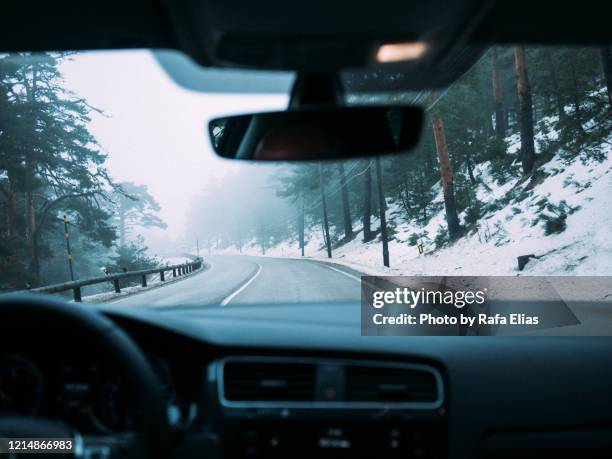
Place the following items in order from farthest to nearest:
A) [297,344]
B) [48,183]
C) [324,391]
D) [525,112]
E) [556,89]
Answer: [525,112] < [556,89] < [48,183] < [297,344] < [324,391]

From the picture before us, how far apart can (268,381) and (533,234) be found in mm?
15400

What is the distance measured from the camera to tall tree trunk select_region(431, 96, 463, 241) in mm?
19594

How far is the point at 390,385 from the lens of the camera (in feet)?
9.40

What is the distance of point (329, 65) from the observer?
254 centimetres

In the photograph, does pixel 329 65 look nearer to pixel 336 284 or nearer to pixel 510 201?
pixel 336 284

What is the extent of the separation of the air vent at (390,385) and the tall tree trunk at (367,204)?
23.2 metres

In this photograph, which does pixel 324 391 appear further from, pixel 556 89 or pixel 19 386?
pixel 556 89

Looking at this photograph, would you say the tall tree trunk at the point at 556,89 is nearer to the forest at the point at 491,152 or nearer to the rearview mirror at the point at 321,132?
the forest at the point at 491,152

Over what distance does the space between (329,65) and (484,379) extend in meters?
2.09

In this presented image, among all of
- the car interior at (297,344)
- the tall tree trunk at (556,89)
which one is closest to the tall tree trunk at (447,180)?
the tall tree trunk at (556,89)

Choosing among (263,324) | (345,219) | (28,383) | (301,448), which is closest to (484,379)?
(301,448)

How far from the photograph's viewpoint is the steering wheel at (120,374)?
1.92 metres

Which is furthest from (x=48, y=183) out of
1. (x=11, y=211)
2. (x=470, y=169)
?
(x=470, y=169)

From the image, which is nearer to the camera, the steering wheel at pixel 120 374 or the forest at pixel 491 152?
the steering wheel at pixel 120 374
